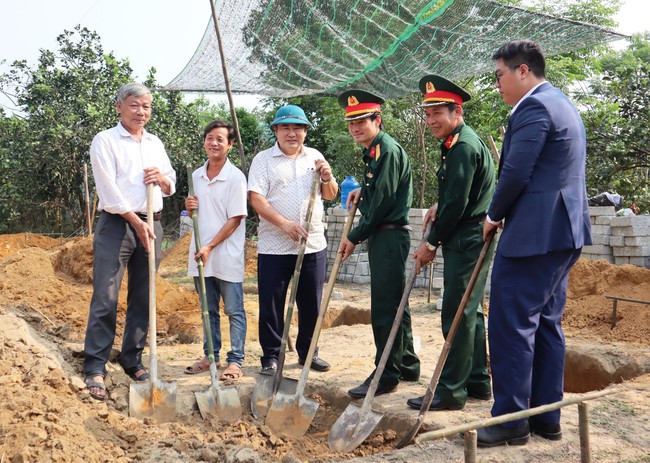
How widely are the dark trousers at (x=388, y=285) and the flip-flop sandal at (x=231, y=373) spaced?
3.55 ft

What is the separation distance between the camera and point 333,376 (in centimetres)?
458

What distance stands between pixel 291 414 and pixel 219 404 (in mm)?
489

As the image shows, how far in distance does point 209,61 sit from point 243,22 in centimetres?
100

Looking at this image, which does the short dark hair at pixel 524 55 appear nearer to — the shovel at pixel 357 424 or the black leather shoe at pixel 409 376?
the shovel at pixel 357 424

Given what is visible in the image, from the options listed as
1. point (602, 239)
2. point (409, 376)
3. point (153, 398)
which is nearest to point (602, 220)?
point (602, 239)

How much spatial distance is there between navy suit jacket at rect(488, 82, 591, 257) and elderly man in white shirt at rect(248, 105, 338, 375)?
1689 mm

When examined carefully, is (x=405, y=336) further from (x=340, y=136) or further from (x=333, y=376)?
(x=340, y=136)

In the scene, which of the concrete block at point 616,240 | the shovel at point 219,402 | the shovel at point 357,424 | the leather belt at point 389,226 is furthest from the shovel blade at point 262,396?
the concrete block at point 616,240

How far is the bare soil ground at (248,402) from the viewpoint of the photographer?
Result: 3057mm

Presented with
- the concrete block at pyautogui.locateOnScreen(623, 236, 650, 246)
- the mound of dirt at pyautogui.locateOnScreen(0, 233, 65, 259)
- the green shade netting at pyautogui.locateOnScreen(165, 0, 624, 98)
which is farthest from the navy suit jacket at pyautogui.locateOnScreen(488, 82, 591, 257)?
the mound of dirt at pyautogui.locateOnScreen(0, 233, 65, 259)

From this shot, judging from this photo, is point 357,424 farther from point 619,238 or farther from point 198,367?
point 619,238

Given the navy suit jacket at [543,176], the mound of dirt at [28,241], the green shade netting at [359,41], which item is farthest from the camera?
the mound of dirt at [28,241]

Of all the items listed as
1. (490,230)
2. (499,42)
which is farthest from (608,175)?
(490,230)

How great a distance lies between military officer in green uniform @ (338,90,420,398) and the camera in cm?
400
